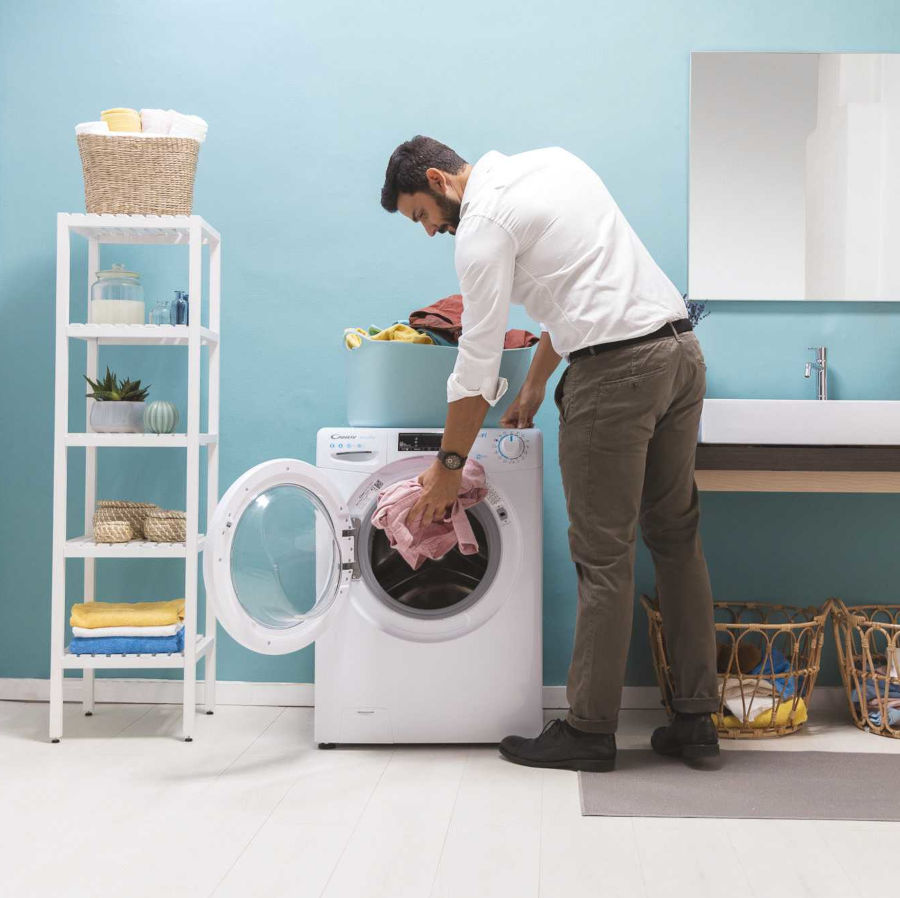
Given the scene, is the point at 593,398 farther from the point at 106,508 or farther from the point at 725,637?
the point at 106,508

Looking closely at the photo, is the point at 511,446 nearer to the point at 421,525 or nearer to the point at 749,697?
the point at 421,525

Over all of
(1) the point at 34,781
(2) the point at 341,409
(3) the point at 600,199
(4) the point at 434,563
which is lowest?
(1) the point at 34,781

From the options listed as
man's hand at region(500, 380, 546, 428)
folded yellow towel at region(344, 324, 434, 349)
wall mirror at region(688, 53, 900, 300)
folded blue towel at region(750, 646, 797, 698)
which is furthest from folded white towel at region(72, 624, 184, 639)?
wall mirror at region(688, 53, 900, 300)

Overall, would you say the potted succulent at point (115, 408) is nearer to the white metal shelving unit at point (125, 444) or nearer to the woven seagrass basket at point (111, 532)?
the white metal shelving unit at point (125, 444)

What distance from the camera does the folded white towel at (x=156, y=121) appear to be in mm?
2555

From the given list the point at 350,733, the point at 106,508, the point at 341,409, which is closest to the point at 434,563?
the point at 350,733

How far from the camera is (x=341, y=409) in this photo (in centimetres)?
291

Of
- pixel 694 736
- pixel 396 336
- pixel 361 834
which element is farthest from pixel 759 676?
pixel 396 336

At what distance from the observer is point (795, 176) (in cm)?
287

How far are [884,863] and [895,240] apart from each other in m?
1.82

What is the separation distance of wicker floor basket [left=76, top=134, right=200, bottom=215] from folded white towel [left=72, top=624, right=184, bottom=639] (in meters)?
1.08

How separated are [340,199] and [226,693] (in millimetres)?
1491

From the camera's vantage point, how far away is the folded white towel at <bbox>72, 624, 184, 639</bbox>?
8.31ft

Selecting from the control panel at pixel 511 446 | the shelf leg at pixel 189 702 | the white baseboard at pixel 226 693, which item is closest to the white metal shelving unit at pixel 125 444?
the shelf leg at pixel 189 702
